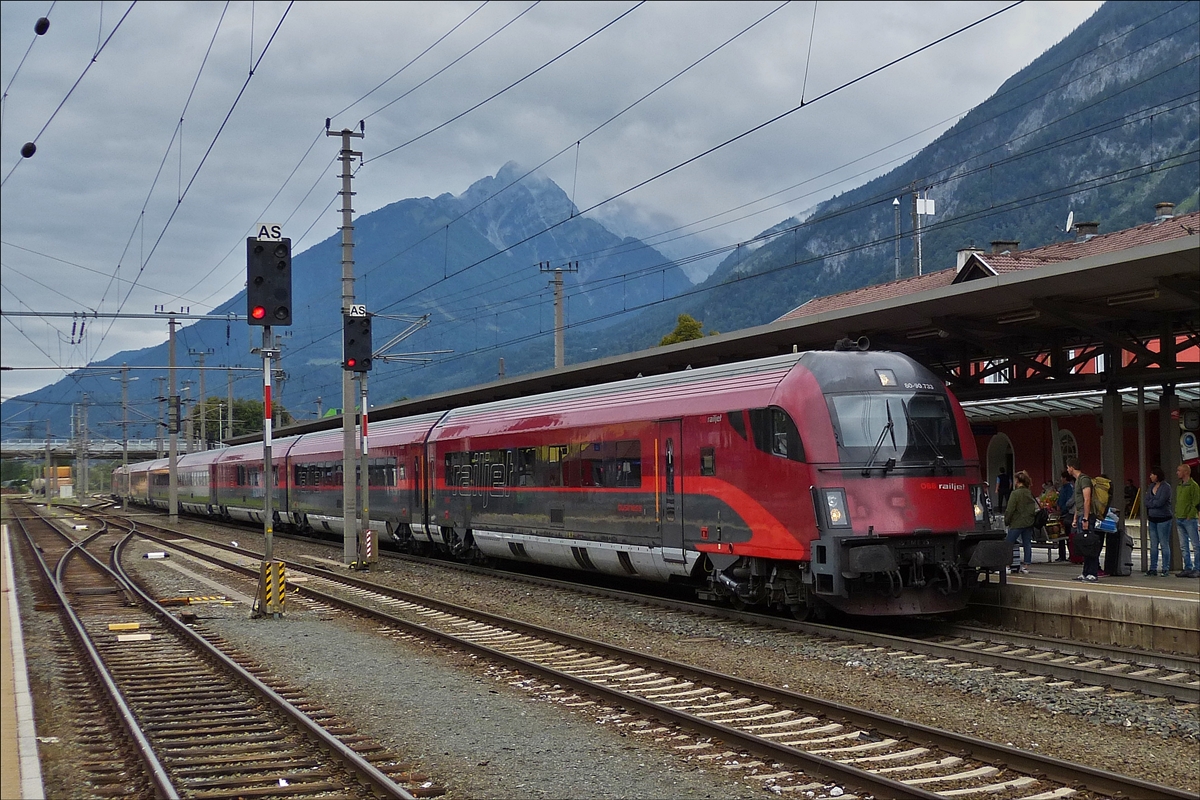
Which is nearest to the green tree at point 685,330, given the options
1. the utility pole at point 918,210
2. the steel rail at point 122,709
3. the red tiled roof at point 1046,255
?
the red tiled roof at point 1046,255

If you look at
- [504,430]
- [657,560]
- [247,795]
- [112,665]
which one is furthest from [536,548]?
[247,795]

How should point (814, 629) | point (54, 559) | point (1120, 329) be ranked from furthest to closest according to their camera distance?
point (54, 559)
point (1120, 329)
point (814, 629)

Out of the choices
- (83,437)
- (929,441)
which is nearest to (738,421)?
(929,441)

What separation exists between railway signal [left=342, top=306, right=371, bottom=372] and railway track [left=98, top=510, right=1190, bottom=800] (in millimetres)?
10700

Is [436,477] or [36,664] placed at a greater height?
[436,477]

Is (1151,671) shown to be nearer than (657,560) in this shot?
Yes

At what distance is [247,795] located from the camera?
7582 millimetres

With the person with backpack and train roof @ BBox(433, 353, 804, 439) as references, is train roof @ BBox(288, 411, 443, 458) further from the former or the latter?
the person with backpack

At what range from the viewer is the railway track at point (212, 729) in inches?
308

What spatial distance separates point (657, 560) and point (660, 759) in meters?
8.19

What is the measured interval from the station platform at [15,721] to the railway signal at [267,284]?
5123mm

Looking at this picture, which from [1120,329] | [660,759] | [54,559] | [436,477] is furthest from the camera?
[54,559]

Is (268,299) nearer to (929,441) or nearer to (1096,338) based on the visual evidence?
(929,441)

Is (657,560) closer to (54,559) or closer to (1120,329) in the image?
(1120,329)
